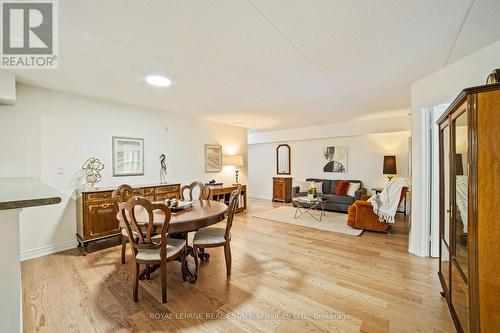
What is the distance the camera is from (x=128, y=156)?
3.99 meters

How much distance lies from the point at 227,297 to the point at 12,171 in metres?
3.24

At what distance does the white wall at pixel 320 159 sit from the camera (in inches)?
222

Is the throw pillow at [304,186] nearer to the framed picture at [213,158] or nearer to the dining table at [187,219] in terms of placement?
the framed picture at [213,158]

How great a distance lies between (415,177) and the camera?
9.84 ft

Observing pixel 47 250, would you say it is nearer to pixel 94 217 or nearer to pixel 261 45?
pixel 94 217

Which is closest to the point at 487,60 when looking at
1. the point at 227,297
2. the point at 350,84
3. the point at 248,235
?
the point at 350,84

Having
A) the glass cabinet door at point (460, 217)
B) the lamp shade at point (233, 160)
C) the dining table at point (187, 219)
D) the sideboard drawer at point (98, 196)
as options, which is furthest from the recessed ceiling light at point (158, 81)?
the glass cabinet door at point (460, 217)

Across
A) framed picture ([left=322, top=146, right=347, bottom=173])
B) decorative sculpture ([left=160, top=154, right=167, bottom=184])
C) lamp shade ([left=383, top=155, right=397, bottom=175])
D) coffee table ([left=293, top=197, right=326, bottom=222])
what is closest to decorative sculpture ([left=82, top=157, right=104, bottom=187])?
decorative sculpture ([left=160, top=154, right=167, bottom=184])

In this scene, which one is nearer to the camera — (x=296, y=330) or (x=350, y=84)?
(x=296, y=330)

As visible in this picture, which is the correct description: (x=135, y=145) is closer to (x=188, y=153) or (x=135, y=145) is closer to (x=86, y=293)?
(x=188, y=153)

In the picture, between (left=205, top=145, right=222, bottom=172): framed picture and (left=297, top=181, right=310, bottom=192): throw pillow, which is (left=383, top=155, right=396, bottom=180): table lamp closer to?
→ (left=297, top=181, right=310, bottom=192): throw pillow

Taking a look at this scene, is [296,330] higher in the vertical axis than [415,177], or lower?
lower

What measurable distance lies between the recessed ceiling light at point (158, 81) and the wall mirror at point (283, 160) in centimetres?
534

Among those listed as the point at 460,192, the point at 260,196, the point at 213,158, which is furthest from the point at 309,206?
the point at 460,192
